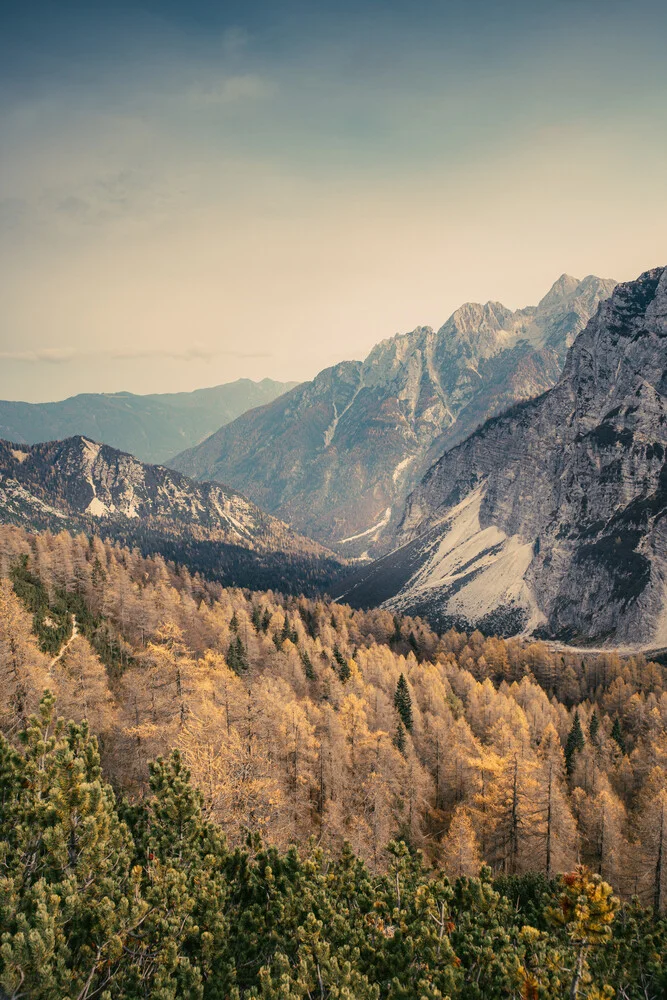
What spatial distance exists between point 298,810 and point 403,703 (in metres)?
36.2

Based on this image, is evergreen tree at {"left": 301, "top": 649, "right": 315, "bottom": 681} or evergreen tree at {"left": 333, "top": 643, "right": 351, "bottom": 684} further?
evergreen tree at {"left": 333, "top": 643, "right": 351, "bottom": 684}

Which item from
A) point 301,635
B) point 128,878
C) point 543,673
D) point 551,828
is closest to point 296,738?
point 551,828

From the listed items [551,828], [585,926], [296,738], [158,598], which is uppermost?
[585,926]

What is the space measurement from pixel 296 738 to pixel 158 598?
5061 cm

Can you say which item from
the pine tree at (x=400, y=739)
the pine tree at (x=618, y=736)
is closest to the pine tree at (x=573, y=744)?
the pine tree at (x=618, y=736)

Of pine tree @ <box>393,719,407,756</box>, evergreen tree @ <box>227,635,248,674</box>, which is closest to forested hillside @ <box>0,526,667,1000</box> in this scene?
pine tree @ <box>393,719,407,756</box>

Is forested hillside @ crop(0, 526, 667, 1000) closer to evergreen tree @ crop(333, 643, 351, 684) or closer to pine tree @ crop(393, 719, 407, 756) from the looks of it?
pine tree @ crop(393, 719, 407, 756)

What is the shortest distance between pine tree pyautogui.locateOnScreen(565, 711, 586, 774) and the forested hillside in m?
0.35

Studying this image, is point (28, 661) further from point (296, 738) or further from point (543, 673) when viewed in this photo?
point (543, 673)

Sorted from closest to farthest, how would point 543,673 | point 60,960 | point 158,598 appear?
point 60,960
point 158,598
point 543,673

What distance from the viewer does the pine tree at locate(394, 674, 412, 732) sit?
83.6m

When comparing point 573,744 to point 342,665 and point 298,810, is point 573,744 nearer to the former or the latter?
point 342,665

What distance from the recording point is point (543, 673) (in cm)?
12950

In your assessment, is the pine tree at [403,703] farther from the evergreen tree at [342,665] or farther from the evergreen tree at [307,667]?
the evergreen tree at [307,667]
